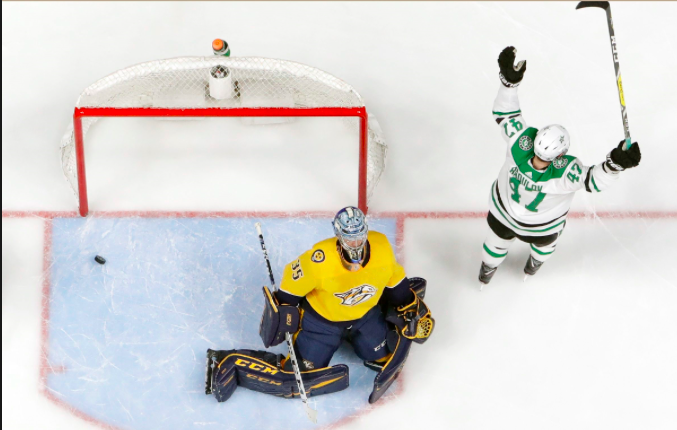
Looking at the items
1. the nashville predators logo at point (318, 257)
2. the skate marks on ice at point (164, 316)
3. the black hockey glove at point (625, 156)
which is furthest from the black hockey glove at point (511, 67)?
the skate marks on ice at point (164, 316)

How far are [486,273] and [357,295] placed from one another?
1.00 meters

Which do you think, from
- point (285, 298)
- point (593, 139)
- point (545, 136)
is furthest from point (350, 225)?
point (593, 139)

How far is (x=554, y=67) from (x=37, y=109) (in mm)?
3317

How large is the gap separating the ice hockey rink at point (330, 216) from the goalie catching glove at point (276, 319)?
0.38 meters

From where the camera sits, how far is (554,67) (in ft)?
21.6

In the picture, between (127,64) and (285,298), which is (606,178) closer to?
(285,298)

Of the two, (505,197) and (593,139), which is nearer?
(505,197)

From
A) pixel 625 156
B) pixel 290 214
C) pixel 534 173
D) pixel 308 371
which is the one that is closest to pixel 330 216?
pixel 290 214

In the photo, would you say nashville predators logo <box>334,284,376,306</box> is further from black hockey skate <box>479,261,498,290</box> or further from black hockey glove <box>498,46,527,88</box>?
black hockey glove <box>498,46,527,88</box>

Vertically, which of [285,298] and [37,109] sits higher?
[37,109]

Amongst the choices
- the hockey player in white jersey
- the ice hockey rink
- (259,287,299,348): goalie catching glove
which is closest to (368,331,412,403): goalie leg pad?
the ice hockey rink

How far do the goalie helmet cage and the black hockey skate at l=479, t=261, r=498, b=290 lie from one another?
0.79 meters

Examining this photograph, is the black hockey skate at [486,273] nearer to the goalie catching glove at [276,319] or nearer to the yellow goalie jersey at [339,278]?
the yellow goalie jersey at [339,278]

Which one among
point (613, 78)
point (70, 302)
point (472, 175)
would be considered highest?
point (613, 78)
